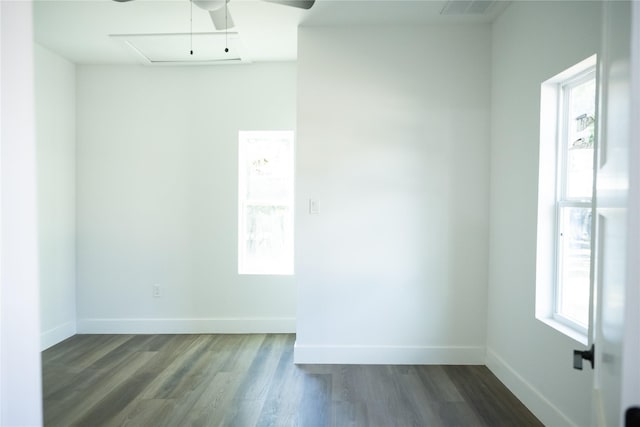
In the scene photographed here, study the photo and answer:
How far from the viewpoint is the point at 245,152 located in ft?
13.4

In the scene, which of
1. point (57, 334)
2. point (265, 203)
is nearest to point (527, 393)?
point (265, 203)

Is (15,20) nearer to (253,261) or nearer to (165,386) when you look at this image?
(165,386)

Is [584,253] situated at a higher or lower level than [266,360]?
higher

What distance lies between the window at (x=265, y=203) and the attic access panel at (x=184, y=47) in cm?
87

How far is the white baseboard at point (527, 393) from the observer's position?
2188 mm

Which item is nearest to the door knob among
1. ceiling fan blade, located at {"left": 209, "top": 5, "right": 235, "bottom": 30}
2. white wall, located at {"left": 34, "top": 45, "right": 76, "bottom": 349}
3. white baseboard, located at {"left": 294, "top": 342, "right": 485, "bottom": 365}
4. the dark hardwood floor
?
the dark hardwood floor

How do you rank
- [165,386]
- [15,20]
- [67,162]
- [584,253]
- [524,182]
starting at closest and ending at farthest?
[15,20] < [584,253] < [524,182] < [165,386] < [67,162]

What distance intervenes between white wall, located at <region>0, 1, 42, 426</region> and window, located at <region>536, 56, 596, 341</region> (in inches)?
98.0

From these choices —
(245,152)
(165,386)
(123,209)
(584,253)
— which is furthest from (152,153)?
(584,253)

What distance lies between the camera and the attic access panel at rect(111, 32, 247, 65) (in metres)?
3.28

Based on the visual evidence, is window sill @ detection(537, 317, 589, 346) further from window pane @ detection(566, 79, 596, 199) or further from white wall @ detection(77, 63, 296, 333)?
white wall @ detection(77, 63, 296, 333)

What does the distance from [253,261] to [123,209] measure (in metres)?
1.47

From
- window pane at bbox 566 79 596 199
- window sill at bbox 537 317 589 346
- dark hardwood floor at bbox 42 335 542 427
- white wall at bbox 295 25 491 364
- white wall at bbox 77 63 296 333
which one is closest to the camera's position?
window sill at bbox 537 317 589 346


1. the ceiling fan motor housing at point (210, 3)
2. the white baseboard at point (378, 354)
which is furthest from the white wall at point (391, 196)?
the ceiling fan motor housing at point (210, 3)
